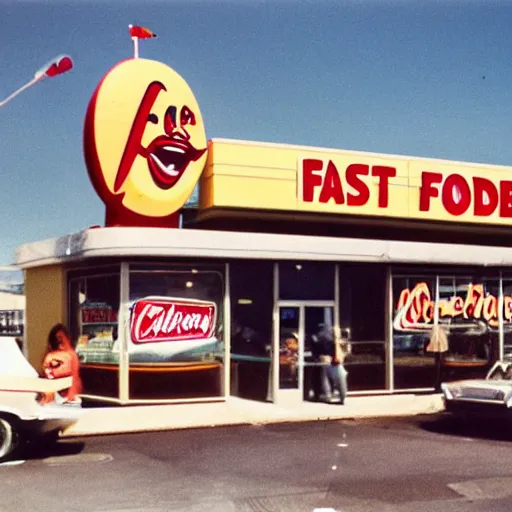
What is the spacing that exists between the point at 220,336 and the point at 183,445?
4742 millimetres

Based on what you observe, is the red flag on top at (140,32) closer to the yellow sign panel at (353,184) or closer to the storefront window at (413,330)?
the yellow sign panel at (353,184)

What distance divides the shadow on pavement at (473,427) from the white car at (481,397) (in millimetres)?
193

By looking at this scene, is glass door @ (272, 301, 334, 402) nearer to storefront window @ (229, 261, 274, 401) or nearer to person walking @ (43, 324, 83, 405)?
storefront window @ (229, 261, 274, 401)

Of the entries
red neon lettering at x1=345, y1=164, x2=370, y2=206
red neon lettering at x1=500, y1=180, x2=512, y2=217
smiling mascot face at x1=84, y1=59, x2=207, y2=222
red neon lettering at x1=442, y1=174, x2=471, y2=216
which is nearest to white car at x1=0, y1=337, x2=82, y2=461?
smiling mascot face at x1=84, y1=59, x2=207, y2=222

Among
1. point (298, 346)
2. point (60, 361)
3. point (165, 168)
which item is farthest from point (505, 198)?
point (60, 361)

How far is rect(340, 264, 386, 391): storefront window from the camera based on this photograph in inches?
747

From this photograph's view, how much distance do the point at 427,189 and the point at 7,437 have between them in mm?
13228

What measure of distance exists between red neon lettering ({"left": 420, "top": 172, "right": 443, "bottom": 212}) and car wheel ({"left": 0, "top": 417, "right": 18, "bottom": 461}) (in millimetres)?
12785

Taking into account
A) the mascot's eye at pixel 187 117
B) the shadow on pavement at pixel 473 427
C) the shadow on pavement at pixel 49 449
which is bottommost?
the shadow on pavement at pixel 473 427

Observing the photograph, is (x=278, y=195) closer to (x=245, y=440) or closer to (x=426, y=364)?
(x=426, y=364)

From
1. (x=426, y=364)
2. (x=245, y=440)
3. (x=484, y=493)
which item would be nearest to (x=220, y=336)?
(x=245, y=440)

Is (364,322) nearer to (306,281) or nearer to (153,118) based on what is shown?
(306,281)

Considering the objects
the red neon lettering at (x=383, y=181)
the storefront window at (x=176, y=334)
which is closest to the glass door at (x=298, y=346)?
the storefront window at (x=176, y=334)

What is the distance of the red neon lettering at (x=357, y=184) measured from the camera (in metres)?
19.9
